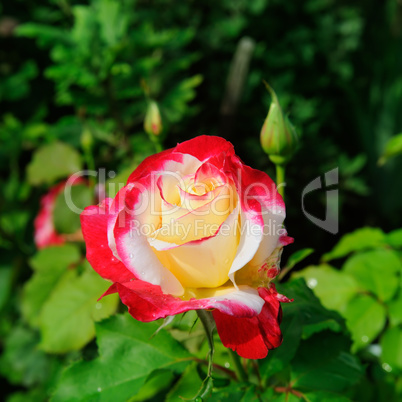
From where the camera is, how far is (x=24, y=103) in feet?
5.09

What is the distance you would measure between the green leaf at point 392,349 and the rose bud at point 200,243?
0.42 m

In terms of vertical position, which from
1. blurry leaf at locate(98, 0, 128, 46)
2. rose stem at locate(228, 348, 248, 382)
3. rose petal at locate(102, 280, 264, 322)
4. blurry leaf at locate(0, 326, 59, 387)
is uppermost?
blurry leaf at locate(98, 0, 128, 46)

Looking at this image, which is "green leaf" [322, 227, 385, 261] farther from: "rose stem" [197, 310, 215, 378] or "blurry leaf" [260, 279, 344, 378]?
"rose stem" [197, 310, 215, 378]

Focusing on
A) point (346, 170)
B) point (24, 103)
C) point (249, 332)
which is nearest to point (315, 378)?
point (249, 332)

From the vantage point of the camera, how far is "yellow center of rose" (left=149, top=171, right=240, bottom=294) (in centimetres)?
36

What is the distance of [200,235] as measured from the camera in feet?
1.24

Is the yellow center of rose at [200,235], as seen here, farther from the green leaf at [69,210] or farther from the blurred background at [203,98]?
the green leaf at [69,210]

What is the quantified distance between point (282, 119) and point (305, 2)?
1553mm

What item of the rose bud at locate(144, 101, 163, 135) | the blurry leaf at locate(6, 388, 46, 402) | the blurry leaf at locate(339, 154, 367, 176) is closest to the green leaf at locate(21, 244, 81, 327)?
the rose bud at locate(144, 101, 163, 135)

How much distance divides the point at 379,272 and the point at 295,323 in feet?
1.07

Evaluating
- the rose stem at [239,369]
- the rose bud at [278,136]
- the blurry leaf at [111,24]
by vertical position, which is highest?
the blurry leaf at [111,24]

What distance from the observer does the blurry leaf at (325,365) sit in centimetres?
50

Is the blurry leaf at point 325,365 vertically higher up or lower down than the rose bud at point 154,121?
lower down

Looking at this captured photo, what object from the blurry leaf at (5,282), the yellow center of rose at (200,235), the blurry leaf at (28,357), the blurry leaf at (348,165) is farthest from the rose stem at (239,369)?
the blurry leaf at (348,165)
